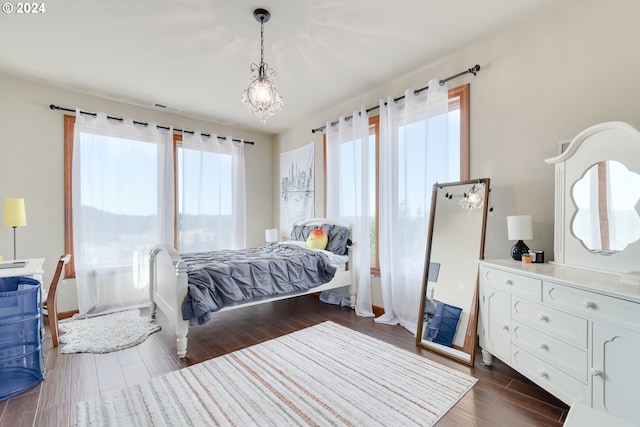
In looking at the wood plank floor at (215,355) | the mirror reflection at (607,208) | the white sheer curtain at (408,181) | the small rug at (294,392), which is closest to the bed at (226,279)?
the wood plank floor at (215,355)

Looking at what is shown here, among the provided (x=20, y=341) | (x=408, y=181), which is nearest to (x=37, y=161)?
(x=20, y=341)

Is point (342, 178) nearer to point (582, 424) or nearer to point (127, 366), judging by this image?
point (127, 366)

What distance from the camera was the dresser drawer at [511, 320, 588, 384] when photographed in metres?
1.66

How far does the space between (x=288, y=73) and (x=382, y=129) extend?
1239mm

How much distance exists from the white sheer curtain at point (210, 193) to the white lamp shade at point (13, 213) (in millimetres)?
1682

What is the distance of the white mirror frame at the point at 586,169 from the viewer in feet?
5.92

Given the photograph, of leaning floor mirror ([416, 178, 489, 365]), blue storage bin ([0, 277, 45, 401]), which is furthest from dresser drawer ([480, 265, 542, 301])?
blue storage bin ([0, 277, 45, 401])

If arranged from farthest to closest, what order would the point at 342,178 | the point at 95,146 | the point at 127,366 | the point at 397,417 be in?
the point at 342,178
the point at 95,146
the point at 127,366
the point at 397,417

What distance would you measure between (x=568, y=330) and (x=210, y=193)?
4.41 metres

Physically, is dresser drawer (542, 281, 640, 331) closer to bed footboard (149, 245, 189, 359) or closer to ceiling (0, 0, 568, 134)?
ceiling (0, 0, 568, 134)

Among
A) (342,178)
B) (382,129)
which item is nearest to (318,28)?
(382,129)

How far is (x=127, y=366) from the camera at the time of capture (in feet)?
7.90

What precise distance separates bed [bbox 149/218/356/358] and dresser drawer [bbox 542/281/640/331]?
2.14m

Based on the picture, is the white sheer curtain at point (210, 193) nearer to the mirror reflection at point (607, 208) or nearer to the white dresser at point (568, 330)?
the white dresser at point (568, 330)
